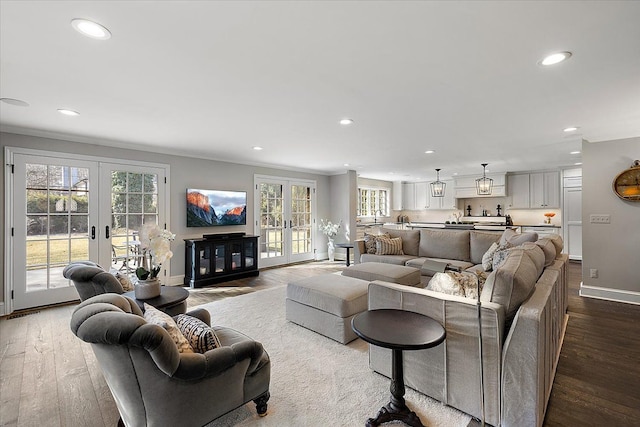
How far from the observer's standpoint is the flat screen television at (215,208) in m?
5.24

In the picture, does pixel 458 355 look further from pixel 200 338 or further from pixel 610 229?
pixel 610 229

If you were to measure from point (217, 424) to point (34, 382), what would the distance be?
62.9 inches

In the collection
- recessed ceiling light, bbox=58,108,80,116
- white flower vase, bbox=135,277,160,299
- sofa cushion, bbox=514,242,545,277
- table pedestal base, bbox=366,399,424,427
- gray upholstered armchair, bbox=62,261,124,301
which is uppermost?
recessed ceiling light, bbox=58,108,80,116

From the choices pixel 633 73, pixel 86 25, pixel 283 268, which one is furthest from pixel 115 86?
pixel 283 268

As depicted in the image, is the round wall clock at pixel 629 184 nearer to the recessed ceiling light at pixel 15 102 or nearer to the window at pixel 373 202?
the window at pixel 373 202

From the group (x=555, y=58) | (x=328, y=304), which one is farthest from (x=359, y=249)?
(x=555, y=58)

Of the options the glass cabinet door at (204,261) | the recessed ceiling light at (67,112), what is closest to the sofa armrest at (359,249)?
the glass cabinet door at (204,261)

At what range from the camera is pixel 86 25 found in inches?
64.7

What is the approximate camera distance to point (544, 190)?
7.46m

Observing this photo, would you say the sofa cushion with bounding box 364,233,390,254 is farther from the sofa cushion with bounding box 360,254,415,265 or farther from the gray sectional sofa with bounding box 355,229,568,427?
the gray sectional sofa with bounding box 355,229,568,427

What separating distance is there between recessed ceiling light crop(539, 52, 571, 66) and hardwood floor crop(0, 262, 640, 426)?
7.55ft

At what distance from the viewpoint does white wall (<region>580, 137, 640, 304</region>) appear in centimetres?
398

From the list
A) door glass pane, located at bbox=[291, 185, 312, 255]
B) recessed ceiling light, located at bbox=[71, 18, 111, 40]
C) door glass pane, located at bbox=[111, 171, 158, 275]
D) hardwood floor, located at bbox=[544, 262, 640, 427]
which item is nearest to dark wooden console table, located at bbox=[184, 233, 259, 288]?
door glass pane, located at bbox=[111, 171, 158, 275]

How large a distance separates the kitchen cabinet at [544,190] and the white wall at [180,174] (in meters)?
6.21
